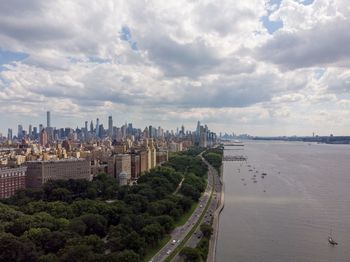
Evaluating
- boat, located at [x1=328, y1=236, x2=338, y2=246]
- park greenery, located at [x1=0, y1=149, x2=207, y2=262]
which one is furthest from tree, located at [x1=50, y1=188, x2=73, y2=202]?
boat, located at [x1=328, y1=236, x2=338, y2=246]

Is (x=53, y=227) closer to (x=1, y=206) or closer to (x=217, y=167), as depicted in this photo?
(x=1, y=206)

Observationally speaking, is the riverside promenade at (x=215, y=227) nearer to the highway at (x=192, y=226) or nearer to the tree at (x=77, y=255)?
the highway at (x=192, y=226)

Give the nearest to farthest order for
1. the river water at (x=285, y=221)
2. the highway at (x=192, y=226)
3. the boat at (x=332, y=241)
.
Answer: the highway at (x=192, y=226) < the river water at (x=285, y=221) < the boat at (x=332, y=241)

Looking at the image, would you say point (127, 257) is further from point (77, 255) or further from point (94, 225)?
point (94, 225)

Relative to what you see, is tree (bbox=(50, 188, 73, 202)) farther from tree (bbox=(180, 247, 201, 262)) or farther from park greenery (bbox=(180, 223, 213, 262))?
tree (bbox=(180, 247, 201, 262))

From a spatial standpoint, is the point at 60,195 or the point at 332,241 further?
the point at 60,195

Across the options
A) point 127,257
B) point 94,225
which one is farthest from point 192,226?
point 127,257

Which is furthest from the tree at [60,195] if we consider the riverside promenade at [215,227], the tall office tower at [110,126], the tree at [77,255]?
the tall office tower at [110,126]

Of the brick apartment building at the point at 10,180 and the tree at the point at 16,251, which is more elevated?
the brick apartment building at the point at 10,180
